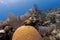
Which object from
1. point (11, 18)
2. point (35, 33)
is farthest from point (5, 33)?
point (35, 33)

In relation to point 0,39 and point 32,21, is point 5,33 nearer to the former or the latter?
point 0,39

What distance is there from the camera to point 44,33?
2465 millimetres

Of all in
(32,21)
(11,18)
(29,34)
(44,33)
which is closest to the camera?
(29,34)

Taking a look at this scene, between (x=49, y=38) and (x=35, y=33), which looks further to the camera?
(x=49, y=38)

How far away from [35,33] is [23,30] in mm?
181

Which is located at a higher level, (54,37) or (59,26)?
(59,26)

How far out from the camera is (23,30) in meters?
1.87

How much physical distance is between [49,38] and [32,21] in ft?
1.49

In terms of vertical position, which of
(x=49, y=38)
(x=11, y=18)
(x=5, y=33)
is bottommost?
(x=49, y=38)

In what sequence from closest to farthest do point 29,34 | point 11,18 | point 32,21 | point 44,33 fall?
point 29,34 → point 32,21 → point 44,33 → point 11,18

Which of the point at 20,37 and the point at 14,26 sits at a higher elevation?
the point at 14,26

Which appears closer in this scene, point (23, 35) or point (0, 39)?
point (23, 35)

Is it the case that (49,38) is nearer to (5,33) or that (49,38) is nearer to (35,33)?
(35,33)

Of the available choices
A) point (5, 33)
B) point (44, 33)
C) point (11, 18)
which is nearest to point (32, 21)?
point (44, 33)
